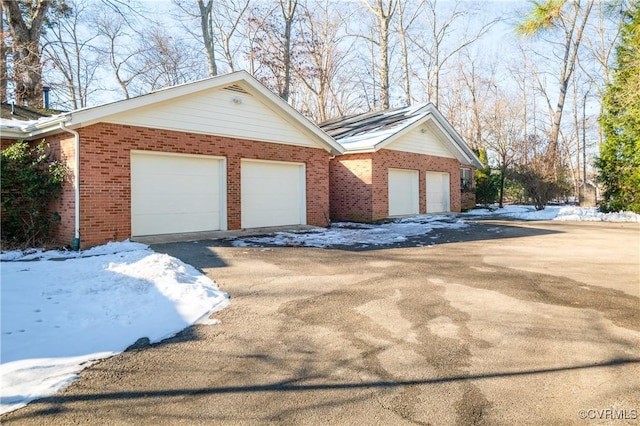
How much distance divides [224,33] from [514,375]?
27664 mm

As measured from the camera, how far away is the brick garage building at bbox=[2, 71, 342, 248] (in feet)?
28.7

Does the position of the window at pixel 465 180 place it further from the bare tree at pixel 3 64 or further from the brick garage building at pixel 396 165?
the bare tree at pixel 3 64

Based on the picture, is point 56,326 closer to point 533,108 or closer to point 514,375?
point 514,375

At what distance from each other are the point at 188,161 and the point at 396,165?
8.79m

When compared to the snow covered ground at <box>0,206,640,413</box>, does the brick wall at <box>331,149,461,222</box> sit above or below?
above

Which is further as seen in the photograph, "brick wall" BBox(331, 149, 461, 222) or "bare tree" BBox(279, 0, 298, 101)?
"bare tree" BBox(279, 0, 298, 101)

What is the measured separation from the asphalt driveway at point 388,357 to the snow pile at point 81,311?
228 millimetres

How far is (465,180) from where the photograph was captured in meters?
24.7

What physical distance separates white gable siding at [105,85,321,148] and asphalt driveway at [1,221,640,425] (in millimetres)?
4664

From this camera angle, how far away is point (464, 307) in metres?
4.89

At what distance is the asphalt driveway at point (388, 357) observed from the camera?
2.69 metres

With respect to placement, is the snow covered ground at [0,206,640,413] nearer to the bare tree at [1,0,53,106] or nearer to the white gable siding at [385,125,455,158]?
the white gable siding at [385,125,455,158]

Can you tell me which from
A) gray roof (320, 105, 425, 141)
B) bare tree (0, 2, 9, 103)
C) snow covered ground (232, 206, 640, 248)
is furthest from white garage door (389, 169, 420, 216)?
bare tree (0, 2, 9, 103)

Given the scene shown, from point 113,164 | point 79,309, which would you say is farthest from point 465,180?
point 79,309
